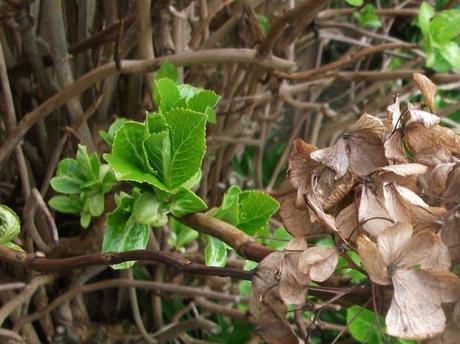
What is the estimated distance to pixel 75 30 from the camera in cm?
112

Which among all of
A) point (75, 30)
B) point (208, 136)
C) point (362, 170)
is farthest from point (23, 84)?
point (362, 170)

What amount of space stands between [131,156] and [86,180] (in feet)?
0.70

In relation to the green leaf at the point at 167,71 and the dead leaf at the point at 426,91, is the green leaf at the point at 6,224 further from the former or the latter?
the dead leaf at the point at 426,91

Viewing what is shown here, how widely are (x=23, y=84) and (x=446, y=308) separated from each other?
2.60 feet

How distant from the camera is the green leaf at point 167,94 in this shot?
726 millimetres

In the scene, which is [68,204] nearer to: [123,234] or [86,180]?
[86,180]

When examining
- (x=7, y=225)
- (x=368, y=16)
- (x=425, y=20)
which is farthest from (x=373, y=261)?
(x=368, y=16)

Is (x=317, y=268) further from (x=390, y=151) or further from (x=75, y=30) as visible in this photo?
(x=75, y=30)

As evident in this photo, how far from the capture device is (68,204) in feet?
3.10

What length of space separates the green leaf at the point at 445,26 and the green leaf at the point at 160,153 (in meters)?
0.66

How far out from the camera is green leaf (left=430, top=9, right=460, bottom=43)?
1.14 meters

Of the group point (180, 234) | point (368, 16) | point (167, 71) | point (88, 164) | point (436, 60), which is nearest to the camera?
point (88, 164)

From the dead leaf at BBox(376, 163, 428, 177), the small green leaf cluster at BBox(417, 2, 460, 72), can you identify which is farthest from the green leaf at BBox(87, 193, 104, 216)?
the small green leaf cluster at BBox(417, 2, 460, 72)

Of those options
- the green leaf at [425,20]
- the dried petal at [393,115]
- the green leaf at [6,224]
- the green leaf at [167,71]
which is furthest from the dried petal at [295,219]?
the green leaf at [425,20]
